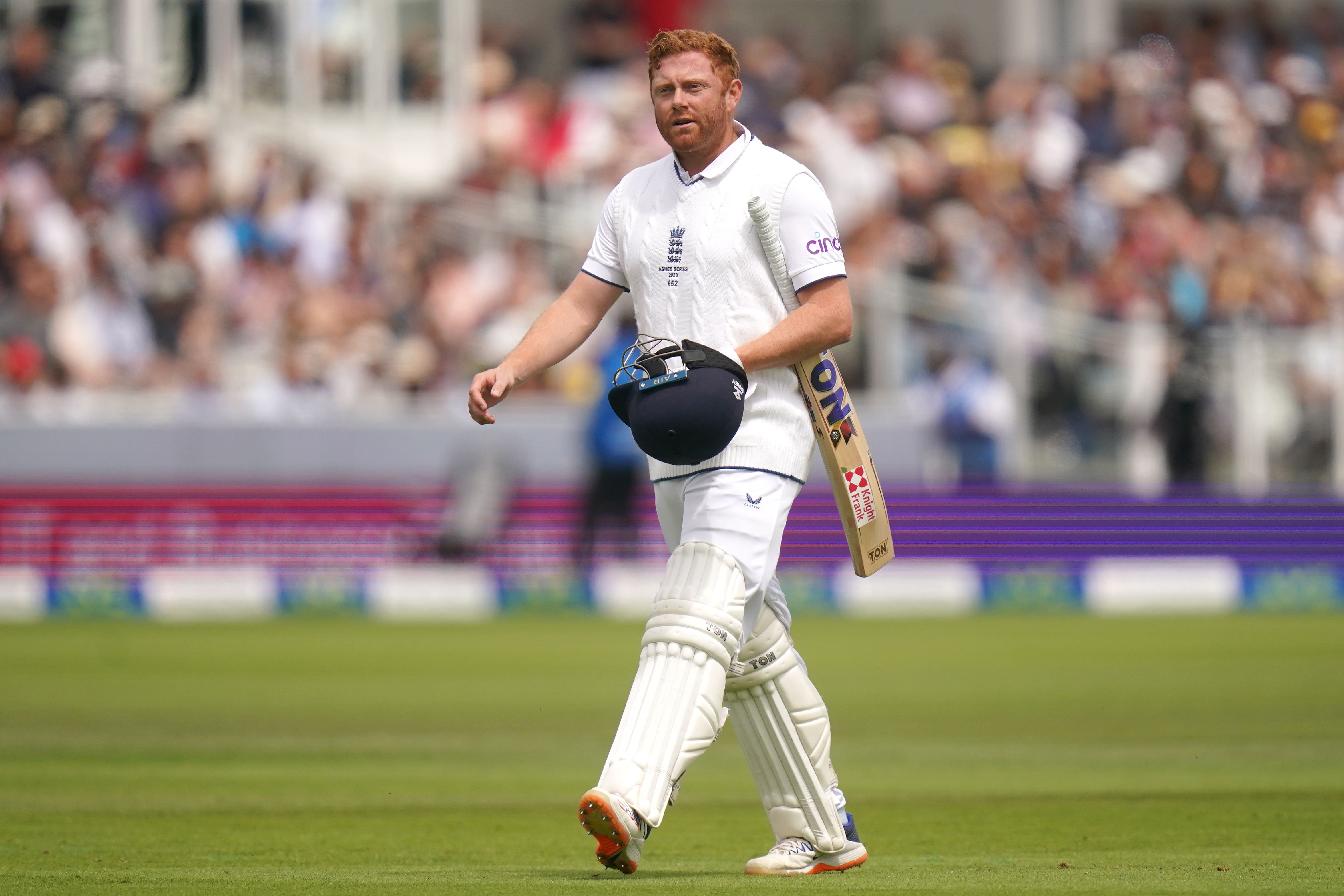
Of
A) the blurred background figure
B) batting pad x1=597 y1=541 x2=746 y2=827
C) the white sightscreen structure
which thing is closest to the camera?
batting pad x1=597 y1=541 x2=746 y2=827

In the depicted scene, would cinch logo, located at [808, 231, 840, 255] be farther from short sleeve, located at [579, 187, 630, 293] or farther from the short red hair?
short sleeve, located at [579, 187, 630, 293]

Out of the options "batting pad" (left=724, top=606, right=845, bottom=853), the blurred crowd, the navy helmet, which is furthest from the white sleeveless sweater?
the blurred crowd

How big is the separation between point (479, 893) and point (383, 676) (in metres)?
7.37

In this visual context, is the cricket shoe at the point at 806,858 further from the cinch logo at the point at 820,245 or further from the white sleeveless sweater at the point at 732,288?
the cinch logo at the point at 820,245

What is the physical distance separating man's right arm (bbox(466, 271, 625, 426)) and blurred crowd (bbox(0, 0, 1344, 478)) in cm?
1267

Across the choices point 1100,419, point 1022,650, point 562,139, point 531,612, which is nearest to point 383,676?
point 1022,650

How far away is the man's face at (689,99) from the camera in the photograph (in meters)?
5.35

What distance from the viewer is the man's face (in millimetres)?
5348

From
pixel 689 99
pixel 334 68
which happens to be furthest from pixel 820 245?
pixel 334 68

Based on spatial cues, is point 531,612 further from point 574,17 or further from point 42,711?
point 574,17

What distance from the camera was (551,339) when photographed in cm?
566

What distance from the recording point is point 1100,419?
18.3m

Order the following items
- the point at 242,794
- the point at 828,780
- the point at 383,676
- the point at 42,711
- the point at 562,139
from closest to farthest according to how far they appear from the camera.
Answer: the point at 828,780 → the point at 242,794 → the point at 42,711 → the point at 383,676 → the point at 562,139

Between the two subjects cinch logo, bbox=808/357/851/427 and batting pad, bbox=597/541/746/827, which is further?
cinch logo, bbox=808/357/851/427
